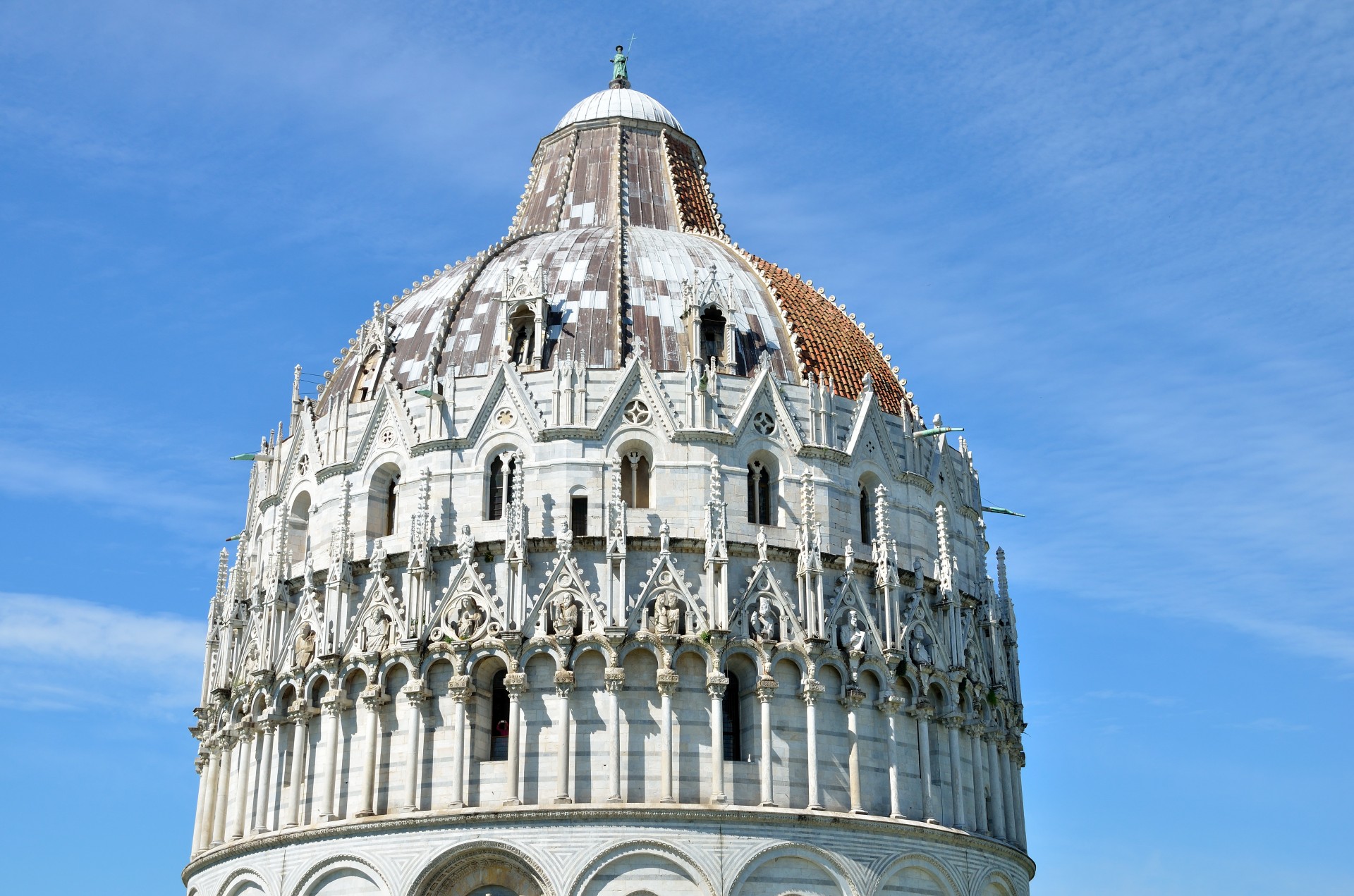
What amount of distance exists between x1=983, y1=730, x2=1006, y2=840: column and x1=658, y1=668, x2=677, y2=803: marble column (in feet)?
39.8

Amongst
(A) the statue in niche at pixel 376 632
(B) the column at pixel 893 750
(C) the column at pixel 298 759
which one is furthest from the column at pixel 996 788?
(C) the column at pixel 298 759

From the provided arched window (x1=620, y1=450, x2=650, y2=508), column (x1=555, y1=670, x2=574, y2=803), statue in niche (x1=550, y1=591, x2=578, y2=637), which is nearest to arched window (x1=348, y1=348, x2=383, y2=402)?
arched window (x1=620, y1=450, x2=650, y2=508)

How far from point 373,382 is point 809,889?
70.1 ft

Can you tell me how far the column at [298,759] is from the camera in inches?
1999

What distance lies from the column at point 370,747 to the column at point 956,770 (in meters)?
16.8

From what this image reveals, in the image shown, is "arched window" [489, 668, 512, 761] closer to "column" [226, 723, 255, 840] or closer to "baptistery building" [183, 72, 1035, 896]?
"baptistery building" [183, 72, 1035, 896]

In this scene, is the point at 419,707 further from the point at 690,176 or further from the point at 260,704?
the point at 690,176

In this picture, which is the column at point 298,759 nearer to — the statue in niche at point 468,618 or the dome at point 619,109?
the statue in niche at point 468,618

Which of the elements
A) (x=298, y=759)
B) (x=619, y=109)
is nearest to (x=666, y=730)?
(x=298, y=759)

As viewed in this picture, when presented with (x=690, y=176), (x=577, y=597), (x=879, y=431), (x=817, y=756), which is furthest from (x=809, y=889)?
(x=690, y=176)

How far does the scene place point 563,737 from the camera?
47906 millimetres

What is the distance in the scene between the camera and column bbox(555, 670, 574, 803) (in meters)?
47.3

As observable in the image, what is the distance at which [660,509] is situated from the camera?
51438 mm

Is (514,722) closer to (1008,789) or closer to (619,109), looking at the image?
(1008,789)
